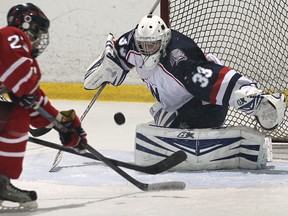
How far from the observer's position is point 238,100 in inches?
126

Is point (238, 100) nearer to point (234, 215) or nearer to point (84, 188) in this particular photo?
point (84, 188)

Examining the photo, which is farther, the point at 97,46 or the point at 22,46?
the point at 97,46

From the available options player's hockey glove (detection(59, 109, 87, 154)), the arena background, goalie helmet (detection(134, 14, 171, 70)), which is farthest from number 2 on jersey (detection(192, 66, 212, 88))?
the arena background

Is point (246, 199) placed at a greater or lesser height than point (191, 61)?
lesser

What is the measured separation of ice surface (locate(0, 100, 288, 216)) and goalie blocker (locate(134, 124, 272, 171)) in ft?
0.20

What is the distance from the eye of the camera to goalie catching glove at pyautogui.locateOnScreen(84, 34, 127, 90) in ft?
11.8

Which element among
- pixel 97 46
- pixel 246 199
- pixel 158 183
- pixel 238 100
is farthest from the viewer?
pixel 97 46

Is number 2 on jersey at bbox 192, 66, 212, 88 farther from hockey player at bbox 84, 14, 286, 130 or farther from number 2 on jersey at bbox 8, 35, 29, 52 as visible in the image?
number 2 on jersey at bbox 8, 35, 29, 52

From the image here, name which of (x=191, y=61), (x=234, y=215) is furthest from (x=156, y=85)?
(x=234, y=215)

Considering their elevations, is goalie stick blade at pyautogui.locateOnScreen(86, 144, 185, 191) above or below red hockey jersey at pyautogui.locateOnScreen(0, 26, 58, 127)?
below

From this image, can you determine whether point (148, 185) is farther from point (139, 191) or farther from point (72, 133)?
point (72, 133)

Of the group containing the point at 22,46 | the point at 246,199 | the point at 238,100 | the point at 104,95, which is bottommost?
the point at 104,95

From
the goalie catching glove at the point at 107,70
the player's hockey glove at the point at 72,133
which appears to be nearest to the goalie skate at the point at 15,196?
the player's hockey glove at the point at 72,133

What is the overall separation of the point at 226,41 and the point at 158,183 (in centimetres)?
174
